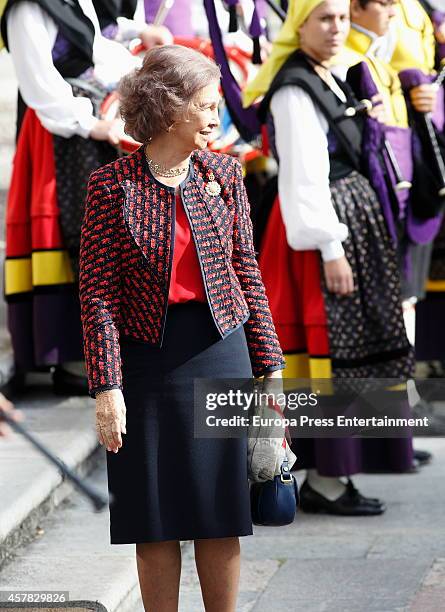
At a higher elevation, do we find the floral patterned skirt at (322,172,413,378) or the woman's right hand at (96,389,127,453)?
the woman's right hand at (96,389,127,453)

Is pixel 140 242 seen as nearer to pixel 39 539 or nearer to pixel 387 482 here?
pixel 39 539

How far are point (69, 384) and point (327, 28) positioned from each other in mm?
2026

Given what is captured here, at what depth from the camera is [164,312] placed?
313 cm

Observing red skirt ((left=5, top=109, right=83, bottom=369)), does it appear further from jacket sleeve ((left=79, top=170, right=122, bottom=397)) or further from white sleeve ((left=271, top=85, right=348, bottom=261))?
jacket sleeve ((left=79, top=170, right=122, bottom=397))

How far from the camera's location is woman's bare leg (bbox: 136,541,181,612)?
323 centimetres

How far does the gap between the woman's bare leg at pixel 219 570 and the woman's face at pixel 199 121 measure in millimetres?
979

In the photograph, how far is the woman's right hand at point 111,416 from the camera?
307 cm

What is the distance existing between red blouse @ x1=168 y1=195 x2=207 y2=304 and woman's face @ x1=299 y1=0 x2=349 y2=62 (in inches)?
67.9

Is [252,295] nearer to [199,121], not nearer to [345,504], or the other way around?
[199,121]

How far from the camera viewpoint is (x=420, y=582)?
13.7 feet

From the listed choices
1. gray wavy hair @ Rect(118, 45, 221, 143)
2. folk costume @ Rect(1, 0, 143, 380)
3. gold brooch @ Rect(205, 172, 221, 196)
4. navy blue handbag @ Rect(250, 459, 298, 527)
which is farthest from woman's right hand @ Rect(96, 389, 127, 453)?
folk costume @ Rect(1, 0, 143, 380)

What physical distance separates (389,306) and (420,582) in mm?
1122

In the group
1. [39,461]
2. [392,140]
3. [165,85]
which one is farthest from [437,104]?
[165,85]

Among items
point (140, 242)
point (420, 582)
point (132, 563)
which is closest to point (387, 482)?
point (420, 582)
